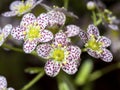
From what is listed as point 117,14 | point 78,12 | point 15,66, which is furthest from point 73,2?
point 15,66

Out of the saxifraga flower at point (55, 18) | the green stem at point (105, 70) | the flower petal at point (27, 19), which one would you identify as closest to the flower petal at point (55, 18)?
the saxifraga flower at point (55, 18)

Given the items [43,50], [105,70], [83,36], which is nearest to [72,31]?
[83,36]

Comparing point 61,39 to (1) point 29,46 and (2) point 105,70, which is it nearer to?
(1) point 29,46

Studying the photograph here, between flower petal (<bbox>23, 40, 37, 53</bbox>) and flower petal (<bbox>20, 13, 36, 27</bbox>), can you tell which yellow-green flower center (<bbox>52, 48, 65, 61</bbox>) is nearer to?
flower petal (<bbox>23, 40, 37, 53</bbox>)

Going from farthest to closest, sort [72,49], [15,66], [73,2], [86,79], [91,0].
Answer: [73,2]
[15,66]
[86,79]
[91,0]
[72,49]

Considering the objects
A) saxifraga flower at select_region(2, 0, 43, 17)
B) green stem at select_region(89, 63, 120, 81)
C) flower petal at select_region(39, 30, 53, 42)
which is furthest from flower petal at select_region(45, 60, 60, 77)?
green stem at select_region(89, 63, 120, 81)

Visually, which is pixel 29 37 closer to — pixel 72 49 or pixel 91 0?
pixel 72 49

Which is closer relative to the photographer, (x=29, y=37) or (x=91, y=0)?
(x=29, y=37)

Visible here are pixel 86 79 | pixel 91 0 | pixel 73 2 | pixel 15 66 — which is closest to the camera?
pixel 91 0
